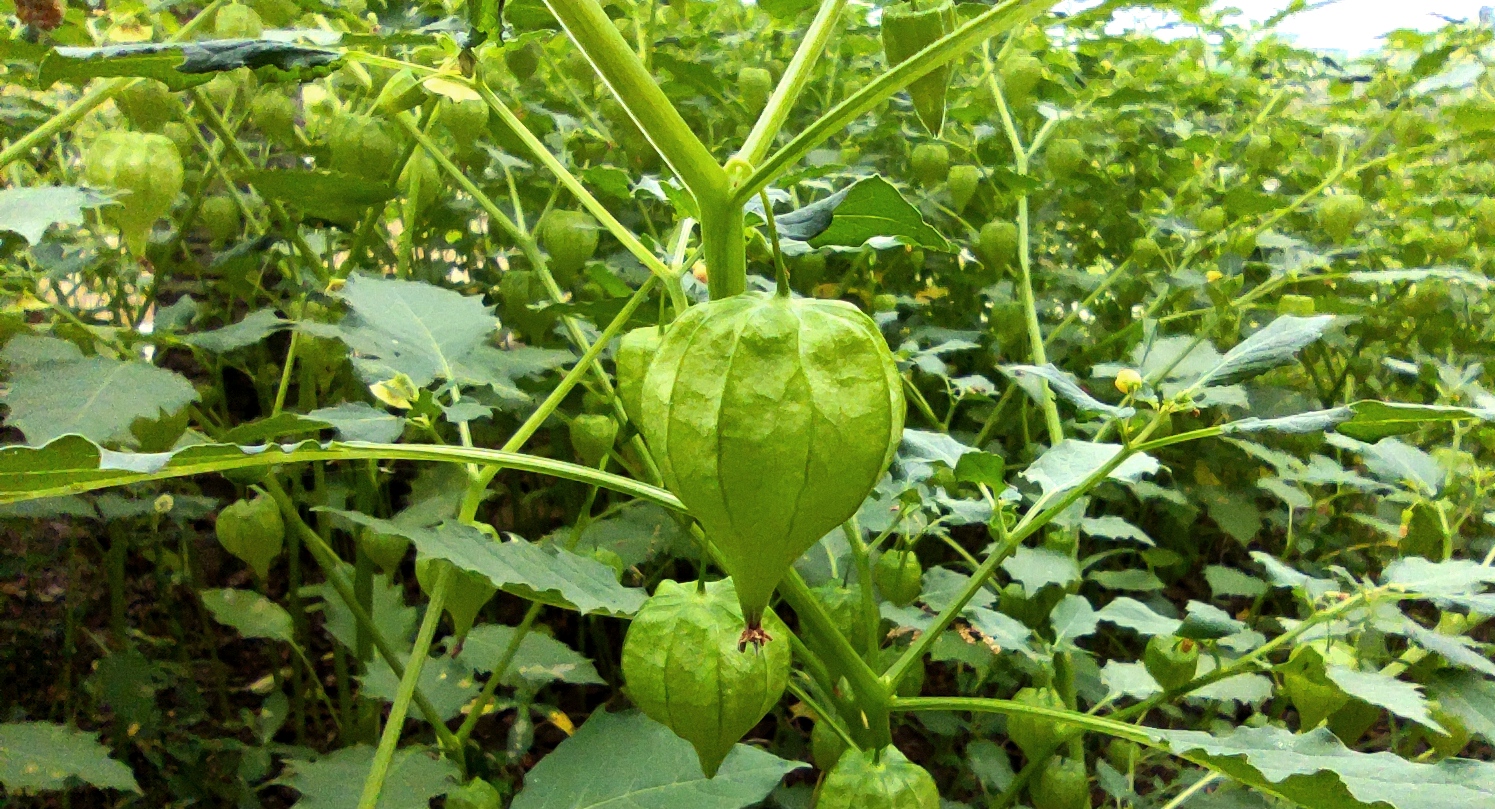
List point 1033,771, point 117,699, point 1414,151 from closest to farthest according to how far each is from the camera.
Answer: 1. point 1033,771
2. point 117,699
3. point 1414,151

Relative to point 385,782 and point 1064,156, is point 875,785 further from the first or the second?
point 1064,156

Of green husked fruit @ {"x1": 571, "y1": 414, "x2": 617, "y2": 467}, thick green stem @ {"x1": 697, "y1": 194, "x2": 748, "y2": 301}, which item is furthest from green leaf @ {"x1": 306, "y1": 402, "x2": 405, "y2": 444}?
thick green stem @ {"x1": 697, "y1": 194, "x2": 748, "y2": 301}

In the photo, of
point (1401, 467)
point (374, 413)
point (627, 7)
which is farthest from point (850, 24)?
point (374, 413)

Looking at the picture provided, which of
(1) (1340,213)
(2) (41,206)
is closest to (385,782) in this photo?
(2) (41,206)

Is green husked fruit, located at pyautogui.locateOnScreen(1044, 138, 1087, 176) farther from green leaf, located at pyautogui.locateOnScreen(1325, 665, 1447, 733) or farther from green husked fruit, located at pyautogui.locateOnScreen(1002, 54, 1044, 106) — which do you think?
green leaf, located at pyautogui.locateOnScreen(1325, 665, 1447, 733)

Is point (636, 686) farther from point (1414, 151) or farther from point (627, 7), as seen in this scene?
point (1414, 151)

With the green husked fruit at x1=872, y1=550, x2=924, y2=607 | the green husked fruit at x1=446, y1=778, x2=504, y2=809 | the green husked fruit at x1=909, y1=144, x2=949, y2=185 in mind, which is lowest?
the green husked fruit at x1=446, y1=778, x2=504, y2=809
